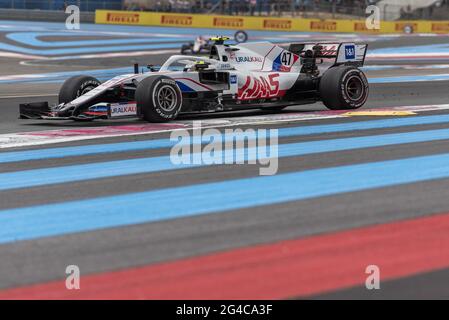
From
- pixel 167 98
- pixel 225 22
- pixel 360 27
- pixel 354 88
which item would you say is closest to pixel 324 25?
pixel 360 27

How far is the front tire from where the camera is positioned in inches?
412

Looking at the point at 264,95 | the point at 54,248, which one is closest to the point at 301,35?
the point at 264,95

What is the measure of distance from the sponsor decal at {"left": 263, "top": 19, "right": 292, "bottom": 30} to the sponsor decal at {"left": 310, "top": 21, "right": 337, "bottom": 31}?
1229 millimetres

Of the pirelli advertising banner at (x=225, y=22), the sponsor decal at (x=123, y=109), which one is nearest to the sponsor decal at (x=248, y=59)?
the sponsor decal at (x=123, y=109)

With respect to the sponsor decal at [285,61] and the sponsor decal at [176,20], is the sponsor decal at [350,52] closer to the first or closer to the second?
the sponsor decal at [285,61]

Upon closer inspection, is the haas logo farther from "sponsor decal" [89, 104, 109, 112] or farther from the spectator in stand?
the spectator in stand

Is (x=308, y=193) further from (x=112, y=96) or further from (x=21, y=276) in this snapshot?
(x=112, y=96)

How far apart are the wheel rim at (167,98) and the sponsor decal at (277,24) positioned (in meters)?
29.9

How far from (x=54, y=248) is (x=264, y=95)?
7254 millimetres

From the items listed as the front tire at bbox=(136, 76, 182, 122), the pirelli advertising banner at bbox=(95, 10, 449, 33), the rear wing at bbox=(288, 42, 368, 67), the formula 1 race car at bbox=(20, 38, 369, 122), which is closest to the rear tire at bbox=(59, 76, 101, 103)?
the formula 1 race car at bbox=(20, 38, 369, 122)

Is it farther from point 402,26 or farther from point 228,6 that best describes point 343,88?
point 402,26

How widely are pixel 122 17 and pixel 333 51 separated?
2881cm

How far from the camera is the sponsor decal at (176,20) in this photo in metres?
40.2
